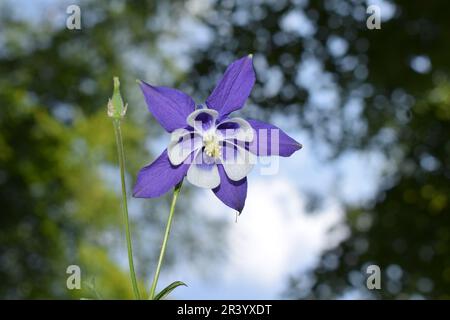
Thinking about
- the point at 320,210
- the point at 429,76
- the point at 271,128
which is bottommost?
the point at 320,210

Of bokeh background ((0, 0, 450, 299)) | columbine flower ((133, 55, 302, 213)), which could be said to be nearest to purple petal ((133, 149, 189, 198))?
columbine flower ((133, 55, 302, 213))

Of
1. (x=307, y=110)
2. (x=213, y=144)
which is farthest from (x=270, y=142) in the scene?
(x=307, y=110)

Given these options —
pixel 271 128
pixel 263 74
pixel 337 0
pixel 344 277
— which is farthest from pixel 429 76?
pixel 271 128

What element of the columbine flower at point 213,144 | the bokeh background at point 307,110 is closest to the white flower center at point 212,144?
the columbine flower at point 213,144

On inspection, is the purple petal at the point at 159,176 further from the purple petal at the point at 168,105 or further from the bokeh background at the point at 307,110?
the bokeh background at the point at 307,110

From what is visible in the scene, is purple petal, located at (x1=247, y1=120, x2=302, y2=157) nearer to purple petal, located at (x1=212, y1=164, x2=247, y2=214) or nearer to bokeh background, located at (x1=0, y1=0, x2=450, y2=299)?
purple petal, located at (x1=212, y1=164, x2=247, y2=214)
